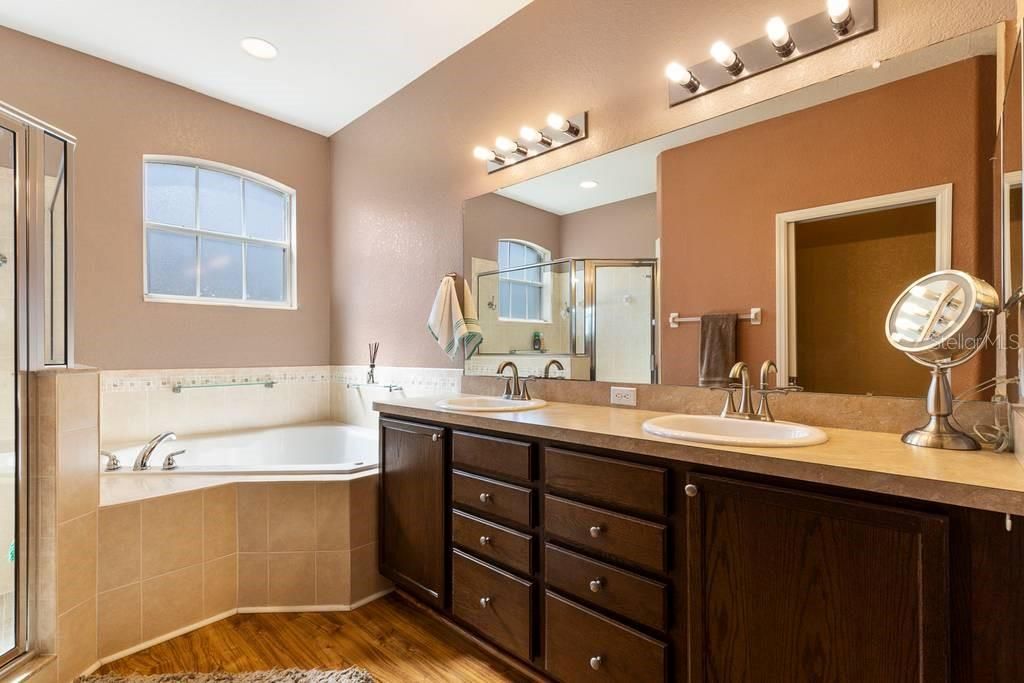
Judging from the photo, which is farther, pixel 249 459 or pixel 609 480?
pixel 249 459

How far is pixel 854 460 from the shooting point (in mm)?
1076

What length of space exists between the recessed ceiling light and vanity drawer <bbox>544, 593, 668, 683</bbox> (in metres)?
2.97

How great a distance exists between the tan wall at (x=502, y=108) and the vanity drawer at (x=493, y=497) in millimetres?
1147

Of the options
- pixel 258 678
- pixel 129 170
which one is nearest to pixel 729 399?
pixel 258 678

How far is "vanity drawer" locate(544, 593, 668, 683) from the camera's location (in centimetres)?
133

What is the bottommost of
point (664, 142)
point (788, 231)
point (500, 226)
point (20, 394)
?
point (20, 394)

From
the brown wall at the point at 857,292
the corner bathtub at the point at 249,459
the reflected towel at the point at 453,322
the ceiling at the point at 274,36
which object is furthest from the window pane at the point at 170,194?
the brown wall at the point at 857,292

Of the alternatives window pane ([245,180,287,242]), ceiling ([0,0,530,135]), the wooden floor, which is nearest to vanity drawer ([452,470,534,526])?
the wooden floor

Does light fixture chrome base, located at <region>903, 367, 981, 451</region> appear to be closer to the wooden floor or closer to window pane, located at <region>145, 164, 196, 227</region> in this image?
the wooden floor

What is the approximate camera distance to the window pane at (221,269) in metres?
3.28

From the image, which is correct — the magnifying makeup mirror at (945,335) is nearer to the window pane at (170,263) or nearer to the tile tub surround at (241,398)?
the tile tub surround at (241,398)

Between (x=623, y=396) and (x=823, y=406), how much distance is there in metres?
0.71

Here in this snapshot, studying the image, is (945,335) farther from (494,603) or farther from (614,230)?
(494,603)

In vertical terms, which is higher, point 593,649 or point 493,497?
point 493,497
